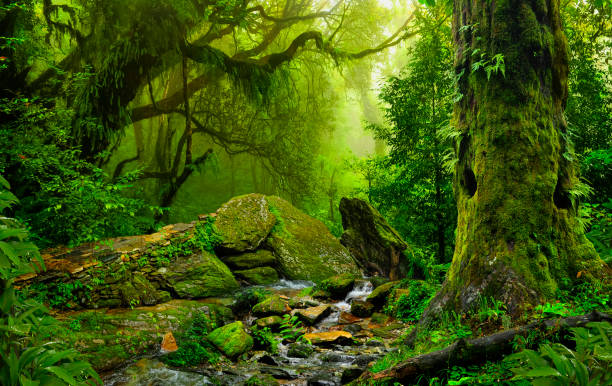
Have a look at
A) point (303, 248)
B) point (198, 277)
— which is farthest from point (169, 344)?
point (303, 248)

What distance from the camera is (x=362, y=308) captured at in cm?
707

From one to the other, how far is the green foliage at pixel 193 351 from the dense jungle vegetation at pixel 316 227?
3cm

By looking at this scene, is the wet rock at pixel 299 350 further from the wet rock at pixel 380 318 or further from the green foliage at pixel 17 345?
the green foliage at pixel 17 345

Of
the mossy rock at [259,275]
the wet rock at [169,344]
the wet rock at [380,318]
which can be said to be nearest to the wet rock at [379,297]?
the wet rock at [380,318]

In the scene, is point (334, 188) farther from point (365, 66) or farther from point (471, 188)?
point (471, 188)

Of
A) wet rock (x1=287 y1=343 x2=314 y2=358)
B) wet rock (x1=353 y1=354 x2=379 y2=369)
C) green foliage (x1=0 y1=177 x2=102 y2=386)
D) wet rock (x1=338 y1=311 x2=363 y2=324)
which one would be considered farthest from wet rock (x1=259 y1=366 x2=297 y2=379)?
green foliage (x1=0 y1=177 x2=102 y2=386)

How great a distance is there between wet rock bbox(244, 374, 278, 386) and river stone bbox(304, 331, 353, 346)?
1264 mm

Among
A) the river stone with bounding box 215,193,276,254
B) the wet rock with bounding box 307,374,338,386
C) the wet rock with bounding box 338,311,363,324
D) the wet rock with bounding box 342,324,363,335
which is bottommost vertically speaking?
the wet rock with bounding box 338,311,363,324

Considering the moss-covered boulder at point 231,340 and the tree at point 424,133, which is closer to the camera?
the moss-covered boulder at point 231,340

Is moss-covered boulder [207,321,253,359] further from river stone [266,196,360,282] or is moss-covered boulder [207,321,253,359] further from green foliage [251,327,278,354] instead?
river stone [266,196,360,282]

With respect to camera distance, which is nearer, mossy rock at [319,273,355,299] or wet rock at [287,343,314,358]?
wet rock at [287,343,314,358]

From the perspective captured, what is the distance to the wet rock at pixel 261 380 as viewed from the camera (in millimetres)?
4175

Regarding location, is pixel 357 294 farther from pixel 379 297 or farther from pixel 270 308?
pixel 270 308

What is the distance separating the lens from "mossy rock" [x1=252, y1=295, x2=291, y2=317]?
21.6 feet
